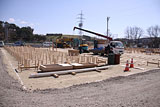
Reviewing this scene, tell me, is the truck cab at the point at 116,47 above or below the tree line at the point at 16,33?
below

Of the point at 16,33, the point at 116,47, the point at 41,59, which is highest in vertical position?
the point at 16,33

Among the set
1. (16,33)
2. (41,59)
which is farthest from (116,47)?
(16,33)

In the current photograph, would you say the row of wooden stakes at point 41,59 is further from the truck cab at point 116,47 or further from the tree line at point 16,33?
the tree line at point 16,33

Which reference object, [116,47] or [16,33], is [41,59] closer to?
[116,47]

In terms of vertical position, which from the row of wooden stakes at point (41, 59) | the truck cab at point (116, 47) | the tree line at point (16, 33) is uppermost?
the tree line at point (16, 33)

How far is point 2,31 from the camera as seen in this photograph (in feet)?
218

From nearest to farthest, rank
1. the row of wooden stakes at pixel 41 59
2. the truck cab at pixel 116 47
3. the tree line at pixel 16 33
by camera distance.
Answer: the row of wooden stakes at pixel 41 59 < the truck cab at pixel 116 47 < the tree line at pixel 16 33

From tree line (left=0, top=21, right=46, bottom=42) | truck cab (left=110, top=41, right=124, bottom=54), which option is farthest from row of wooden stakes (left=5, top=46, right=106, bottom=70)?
tree line (left=0, top=21, right=46, bottom=42)

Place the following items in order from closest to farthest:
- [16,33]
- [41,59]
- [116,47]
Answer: [41,59]
[116,47]
[16,33]

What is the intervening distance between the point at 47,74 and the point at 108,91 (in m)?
4.07

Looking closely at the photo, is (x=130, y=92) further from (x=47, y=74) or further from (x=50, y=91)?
(x=47, y=74)

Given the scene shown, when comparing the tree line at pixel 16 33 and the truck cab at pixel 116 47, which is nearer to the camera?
the truck cab at pixel 116 47

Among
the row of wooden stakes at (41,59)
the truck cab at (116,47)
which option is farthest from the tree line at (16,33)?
the truck cab at (116,47)

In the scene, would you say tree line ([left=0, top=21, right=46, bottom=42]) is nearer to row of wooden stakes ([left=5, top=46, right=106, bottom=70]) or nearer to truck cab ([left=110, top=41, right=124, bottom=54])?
row of wooden stakes ([left=5, top=46, right=106, bottom=70])
